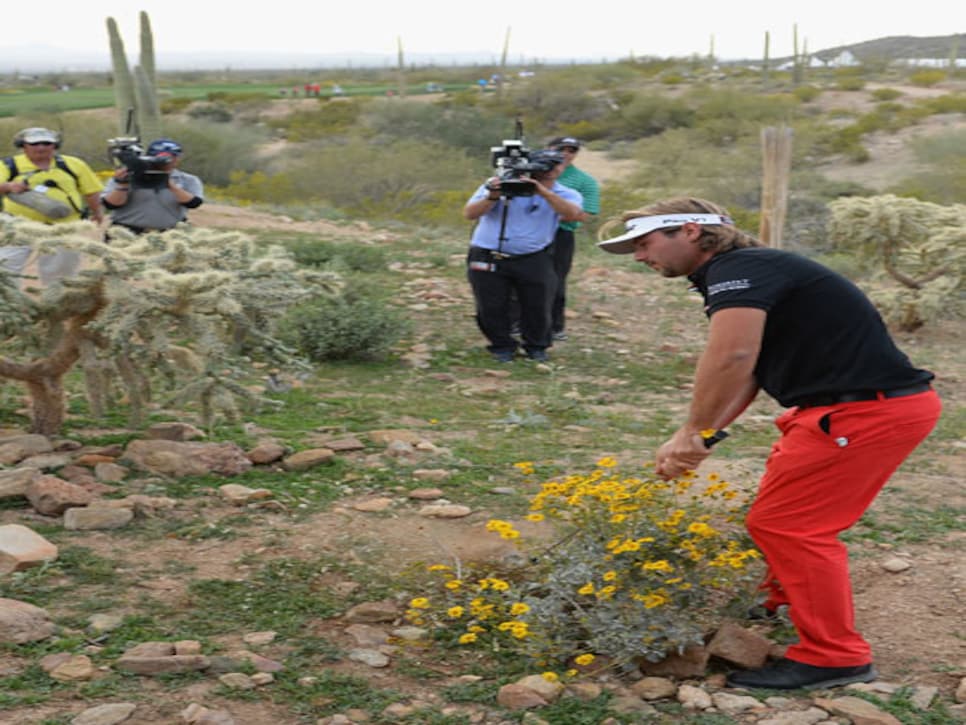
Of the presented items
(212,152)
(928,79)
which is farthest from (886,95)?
(212,152)

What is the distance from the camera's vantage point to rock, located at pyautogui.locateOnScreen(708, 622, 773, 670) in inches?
140

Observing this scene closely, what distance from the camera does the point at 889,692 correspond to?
133 inches

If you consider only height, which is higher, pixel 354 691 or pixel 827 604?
pixel 827 604

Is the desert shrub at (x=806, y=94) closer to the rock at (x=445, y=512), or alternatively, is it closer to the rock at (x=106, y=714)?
the rock at (x=445, y=512)

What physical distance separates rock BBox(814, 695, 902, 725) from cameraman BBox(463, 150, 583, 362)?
4.99 m

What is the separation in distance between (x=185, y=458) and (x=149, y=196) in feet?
8.92

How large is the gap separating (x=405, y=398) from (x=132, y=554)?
313 cm

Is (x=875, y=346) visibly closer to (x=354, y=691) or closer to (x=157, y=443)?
(x=354, y=691)

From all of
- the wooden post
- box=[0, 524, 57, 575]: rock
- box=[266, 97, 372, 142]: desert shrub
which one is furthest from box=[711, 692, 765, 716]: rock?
box=[266, 97, 372, 142]: desert shrub

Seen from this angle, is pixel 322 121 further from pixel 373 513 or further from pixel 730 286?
pixel 730 286

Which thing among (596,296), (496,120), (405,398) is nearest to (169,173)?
(405,398)

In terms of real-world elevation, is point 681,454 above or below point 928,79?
below

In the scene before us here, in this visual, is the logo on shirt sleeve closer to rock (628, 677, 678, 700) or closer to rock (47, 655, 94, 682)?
rock (628, 677, 678, 700)

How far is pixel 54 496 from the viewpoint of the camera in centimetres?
466
